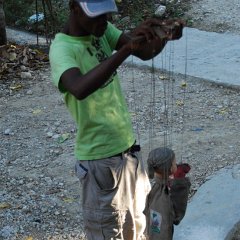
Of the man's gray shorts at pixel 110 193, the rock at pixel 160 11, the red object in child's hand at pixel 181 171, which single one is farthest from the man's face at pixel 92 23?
the rock at pixel 160 11

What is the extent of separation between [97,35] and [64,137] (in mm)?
2834

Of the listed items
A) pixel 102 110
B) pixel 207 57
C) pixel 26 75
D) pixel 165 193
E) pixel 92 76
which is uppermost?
pixel 92 76

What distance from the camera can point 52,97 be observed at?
20.4 feet

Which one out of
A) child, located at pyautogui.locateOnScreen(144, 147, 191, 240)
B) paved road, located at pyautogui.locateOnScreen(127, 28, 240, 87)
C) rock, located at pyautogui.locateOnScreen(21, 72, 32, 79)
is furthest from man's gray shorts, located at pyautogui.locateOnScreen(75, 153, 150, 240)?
rock, located at pyautogui.locateOnScreen(21, 72, 32, 79)

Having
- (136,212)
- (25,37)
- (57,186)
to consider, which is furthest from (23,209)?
(25,37)

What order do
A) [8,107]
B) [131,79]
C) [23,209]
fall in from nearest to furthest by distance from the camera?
→ 1. [23,209]
2. [8,107]
3. [131,79]

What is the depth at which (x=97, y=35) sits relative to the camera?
94.0 inches

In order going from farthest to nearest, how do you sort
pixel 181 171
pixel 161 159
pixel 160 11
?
pixel 160 11
pixel 181 171
pixel 161 159

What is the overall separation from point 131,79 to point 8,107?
1.35m

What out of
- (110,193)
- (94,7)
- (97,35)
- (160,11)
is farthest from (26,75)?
(94,7)

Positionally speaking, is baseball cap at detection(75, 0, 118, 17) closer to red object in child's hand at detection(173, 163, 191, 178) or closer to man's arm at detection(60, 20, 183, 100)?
man's arm at detection(60, 20, 183, 100)

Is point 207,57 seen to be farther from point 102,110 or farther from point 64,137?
point 102,110

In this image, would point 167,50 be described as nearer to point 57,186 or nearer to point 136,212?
point 57,186

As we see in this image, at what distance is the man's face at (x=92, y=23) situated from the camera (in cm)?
232
